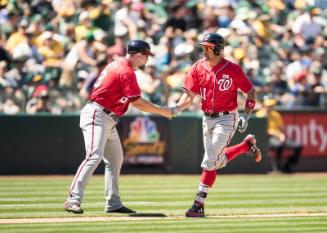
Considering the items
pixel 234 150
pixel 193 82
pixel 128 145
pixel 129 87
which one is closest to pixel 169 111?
pixel 193 82

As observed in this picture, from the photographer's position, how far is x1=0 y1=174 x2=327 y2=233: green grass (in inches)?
353

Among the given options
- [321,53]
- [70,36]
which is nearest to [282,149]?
[321,53]

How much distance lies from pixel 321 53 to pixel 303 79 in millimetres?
1833

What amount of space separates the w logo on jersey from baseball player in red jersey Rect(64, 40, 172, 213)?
71 centimetres

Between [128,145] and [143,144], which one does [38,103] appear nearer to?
[128,145]

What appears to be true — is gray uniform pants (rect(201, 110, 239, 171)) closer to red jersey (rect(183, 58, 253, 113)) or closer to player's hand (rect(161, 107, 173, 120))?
red jersey (rect(183, 58, 253, 113))

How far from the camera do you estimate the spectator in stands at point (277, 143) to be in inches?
754

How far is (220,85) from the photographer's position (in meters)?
10.4

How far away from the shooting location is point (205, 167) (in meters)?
10.3

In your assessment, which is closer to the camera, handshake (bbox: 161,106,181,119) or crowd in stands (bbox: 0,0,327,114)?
handshake (bbox: 161,106,181,119)

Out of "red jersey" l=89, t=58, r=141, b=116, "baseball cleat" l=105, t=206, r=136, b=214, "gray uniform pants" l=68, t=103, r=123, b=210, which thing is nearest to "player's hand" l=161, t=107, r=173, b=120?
"red jersey" l=89, t=58, r=141, b=116

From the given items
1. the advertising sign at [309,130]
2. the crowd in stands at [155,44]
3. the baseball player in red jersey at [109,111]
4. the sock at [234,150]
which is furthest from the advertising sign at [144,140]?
the baseball player in red jersey at [109,111]

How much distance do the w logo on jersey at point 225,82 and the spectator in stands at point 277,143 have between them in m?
8.90

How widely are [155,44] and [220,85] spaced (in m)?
10.1
